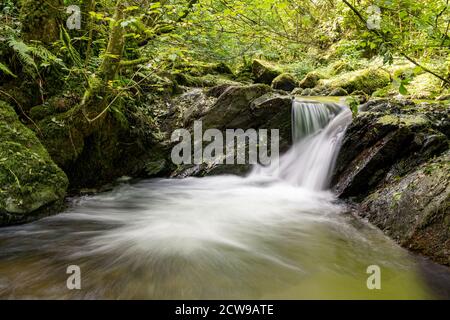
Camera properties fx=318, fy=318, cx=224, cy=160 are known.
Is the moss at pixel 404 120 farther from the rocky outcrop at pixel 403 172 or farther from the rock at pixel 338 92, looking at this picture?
the rock at pixel 338 92

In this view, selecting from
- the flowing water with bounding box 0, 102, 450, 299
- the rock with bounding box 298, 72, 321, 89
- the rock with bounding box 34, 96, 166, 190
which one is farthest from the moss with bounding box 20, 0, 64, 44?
the rock with bounding box 298, 72, 321, 89

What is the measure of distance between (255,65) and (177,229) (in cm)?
998

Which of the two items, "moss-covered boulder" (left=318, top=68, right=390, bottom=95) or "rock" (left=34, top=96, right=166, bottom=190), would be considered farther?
"moss-covered boulder" (left=318, top=68, right=390, bottom=95)

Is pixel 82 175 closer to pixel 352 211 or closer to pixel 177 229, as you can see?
pixel 177 229

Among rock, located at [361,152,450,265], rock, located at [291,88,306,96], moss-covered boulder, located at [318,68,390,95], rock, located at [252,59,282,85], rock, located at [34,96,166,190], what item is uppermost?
rock, located at [252,59,282,85]

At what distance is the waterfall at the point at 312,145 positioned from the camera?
550 cm

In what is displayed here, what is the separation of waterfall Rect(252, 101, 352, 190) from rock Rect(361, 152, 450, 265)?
141 centimetres

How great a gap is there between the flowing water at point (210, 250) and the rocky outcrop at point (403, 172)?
0.73 ft

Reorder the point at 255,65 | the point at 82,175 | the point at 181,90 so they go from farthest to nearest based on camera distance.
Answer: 1. the point at 255,65
2. the point at 181,90
3. the point at 82,175

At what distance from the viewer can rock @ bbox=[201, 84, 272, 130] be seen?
6582 millimetres

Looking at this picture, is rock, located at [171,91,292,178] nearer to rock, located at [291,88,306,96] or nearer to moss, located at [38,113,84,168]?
moss, located at [38,113,84,168]

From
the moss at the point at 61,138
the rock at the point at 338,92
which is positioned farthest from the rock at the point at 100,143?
the rock at the point at 338,92
